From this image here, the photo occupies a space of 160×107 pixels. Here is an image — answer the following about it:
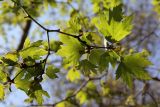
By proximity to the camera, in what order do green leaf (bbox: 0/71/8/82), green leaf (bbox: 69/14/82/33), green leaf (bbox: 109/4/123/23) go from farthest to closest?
1. green leaf (bbox: 69/14/82/33)
2. green leaf (bbox: 0/71/8/82)
3. green leaf (bbox: 109/4/123/23)

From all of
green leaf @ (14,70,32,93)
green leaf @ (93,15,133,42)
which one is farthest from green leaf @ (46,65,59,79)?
green leaf @ (93,15,133,42)

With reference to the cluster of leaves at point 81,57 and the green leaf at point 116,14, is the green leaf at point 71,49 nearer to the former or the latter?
the cluster of leaves at point 81,57

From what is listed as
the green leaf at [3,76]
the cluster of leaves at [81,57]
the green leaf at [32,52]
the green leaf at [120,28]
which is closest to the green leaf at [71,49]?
the cluster of leaves at [81,57]

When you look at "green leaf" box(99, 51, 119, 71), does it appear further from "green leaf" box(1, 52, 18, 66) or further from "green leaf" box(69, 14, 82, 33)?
"green leaf" box(1, 52, 18, 66)

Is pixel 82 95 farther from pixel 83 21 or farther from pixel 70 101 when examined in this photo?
pixel 83 21

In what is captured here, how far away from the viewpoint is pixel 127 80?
2.03 metres

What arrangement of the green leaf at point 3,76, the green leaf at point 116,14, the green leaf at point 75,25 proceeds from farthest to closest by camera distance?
the green leaf at point 75,25 → the green leaf at point 3,76 → the green leaf at point 116,14

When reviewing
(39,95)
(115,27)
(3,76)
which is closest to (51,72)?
(39,95)

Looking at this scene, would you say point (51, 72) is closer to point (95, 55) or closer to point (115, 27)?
point (95, 55)

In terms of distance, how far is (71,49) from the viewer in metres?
2.16

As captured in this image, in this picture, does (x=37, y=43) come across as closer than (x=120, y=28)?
No

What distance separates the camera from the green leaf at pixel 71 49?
7.07 ft

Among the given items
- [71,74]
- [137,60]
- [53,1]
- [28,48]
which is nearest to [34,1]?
[53,1]

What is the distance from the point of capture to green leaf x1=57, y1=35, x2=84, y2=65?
2.15 meters
